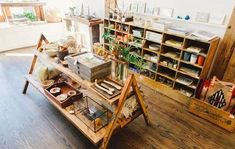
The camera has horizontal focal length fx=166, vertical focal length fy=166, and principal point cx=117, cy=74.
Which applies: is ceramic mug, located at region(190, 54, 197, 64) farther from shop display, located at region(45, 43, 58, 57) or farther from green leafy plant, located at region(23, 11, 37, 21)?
green leafy plant, located at region(23, 11, 37, 21)

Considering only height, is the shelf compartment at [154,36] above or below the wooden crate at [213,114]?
above

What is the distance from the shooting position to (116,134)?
1865 millimetres

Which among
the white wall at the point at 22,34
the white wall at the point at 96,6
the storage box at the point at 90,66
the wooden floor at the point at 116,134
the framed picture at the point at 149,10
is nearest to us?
the storage box at the point at 90,66

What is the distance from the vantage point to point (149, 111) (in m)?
2.23

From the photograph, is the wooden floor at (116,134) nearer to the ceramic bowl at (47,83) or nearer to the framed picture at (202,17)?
the ceramic bowl at (47,83)

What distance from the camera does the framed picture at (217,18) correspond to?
2.01 meters

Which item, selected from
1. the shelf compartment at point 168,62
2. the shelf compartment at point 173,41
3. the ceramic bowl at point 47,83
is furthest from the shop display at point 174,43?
the ceramic bowl at point 47,83

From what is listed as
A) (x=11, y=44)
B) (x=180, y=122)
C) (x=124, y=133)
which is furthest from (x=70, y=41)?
(x=11, y=44)

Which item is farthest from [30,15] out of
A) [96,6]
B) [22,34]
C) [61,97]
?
[61,97]

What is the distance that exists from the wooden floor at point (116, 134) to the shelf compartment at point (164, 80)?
0.25 meters

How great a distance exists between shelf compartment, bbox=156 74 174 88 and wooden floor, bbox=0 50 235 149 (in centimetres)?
25

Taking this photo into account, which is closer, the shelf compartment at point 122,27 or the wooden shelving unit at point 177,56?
the wooden shelving unit at point 177,56

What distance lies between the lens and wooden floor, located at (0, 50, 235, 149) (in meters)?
1.74

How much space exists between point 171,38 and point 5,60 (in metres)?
3.36
